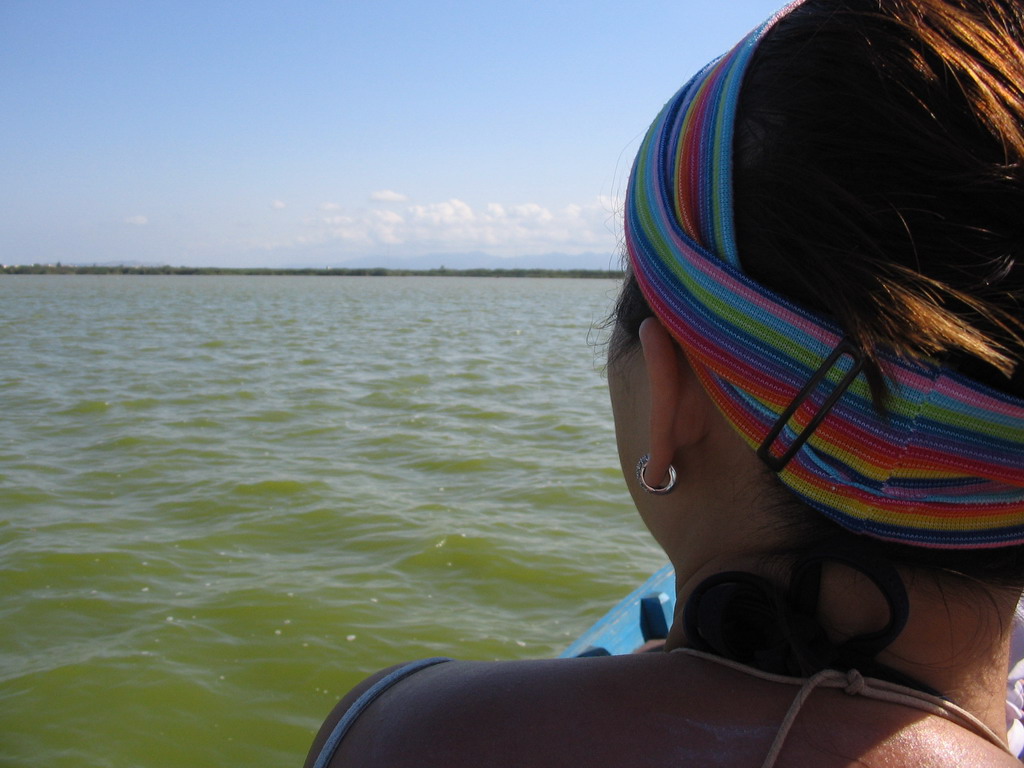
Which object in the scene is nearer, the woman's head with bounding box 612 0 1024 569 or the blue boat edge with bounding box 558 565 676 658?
the woman's head with bounding box 612 0 1024 569

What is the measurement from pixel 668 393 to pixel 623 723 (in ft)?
1.23

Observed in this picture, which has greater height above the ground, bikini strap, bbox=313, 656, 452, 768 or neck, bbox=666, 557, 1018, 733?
neck, bbox=666, 557, 1018, 733

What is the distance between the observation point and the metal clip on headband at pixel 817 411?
0.85m

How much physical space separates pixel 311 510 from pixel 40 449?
156 inches

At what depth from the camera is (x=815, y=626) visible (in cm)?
94

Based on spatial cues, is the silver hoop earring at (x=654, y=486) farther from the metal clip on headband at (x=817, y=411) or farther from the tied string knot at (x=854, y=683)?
the tied string knot at (x=854, y=683)

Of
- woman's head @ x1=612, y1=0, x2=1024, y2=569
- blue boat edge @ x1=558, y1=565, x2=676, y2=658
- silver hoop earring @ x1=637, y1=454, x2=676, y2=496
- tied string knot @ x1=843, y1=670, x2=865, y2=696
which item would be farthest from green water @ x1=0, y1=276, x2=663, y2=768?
blue boat edge @ x1=558, y1=565, x2=676, y2=658

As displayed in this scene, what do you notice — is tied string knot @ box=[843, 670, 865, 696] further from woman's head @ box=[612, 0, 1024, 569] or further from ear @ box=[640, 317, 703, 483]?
ear @ box=[640, 317, 703, 483]

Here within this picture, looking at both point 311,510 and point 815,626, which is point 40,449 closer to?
point 311,510

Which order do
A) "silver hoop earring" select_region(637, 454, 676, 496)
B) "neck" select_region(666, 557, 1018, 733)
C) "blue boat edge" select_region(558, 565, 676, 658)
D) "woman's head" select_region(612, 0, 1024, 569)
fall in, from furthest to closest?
"blue boat edge" select_region(558, 565, 676, 658)
"silver hoop earring" select_region(637, 454, 676, 496)
"neck" select_region(666, 557, 1018, 733)
"woman's head" select_region(612, 0, 1024, 569)

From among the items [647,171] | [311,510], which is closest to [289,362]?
[311,510]

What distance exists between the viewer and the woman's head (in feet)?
2.76

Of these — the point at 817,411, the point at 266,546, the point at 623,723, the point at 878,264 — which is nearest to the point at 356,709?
the point at 623,723

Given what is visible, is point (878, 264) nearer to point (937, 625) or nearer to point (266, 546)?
point (937, 625)
